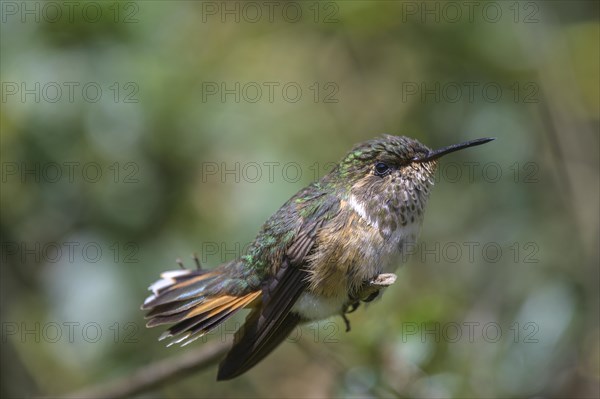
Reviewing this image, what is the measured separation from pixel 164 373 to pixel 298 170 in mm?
1228

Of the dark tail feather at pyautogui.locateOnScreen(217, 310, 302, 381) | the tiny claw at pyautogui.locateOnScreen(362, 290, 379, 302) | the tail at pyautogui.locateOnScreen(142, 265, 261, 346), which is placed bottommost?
the dark tail feather at pyautogui.locateOnScreen(217, 310, 302, 381)

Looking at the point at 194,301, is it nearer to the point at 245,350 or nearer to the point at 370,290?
the point at 245,350

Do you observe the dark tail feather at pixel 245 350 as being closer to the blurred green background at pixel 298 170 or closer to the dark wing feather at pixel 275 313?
the dark wing feather at pixel 275 313

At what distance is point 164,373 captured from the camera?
9.88ft

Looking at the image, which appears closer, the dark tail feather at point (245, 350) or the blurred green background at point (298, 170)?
the dark tail feather at point (245, 350)

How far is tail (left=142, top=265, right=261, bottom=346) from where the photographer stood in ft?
9.33

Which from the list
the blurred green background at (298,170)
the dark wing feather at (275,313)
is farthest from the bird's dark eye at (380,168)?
the blurred green background at (298,170)

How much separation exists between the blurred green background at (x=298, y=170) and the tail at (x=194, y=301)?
1.23 feet

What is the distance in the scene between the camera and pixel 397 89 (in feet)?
16.1

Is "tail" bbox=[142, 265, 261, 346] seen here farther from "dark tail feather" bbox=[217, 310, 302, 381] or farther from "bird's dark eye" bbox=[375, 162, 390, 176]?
"bird's dark eye" bbox=[375, 162, 390, 176]

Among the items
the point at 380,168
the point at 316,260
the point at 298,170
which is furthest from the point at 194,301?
the point at 298,170

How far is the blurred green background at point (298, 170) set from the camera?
351 cm

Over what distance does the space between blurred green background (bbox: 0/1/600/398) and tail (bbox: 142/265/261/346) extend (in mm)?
374

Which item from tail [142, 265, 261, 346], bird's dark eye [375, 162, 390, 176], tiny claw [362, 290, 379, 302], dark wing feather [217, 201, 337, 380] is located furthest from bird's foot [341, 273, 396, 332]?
bird's dark eye [375, 162, 390, 176]
